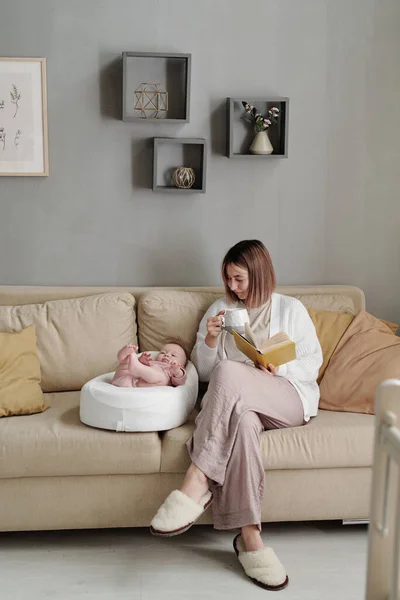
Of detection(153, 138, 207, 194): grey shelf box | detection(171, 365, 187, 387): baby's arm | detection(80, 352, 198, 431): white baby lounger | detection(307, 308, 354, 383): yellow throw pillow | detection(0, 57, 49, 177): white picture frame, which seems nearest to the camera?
detection(80, 352, 198, 431): white baby lounger

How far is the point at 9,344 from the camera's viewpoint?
3.03m

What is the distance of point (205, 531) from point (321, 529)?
44 cm

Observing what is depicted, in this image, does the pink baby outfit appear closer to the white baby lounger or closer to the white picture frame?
the white baby lounger

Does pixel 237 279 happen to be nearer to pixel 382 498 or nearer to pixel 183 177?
pixel 183 177

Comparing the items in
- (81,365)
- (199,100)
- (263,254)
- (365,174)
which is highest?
(199,100)

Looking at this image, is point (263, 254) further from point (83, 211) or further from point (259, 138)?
point (83, 211)

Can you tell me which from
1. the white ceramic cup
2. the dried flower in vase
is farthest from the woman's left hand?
the dried flower in vase

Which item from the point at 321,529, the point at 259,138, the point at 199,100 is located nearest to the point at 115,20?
the point at 199,100

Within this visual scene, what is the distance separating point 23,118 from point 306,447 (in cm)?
189

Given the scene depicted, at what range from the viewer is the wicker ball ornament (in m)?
3.46

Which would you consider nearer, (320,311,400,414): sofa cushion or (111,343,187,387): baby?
(111,343,187,387): baby

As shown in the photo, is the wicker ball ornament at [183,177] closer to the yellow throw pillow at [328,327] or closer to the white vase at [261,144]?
the white vase at [261,144]

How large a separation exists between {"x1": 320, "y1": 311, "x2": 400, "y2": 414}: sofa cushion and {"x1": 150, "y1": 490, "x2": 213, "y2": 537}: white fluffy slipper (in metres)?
0.76

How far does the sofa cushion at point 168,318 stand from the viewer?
3250 mm
